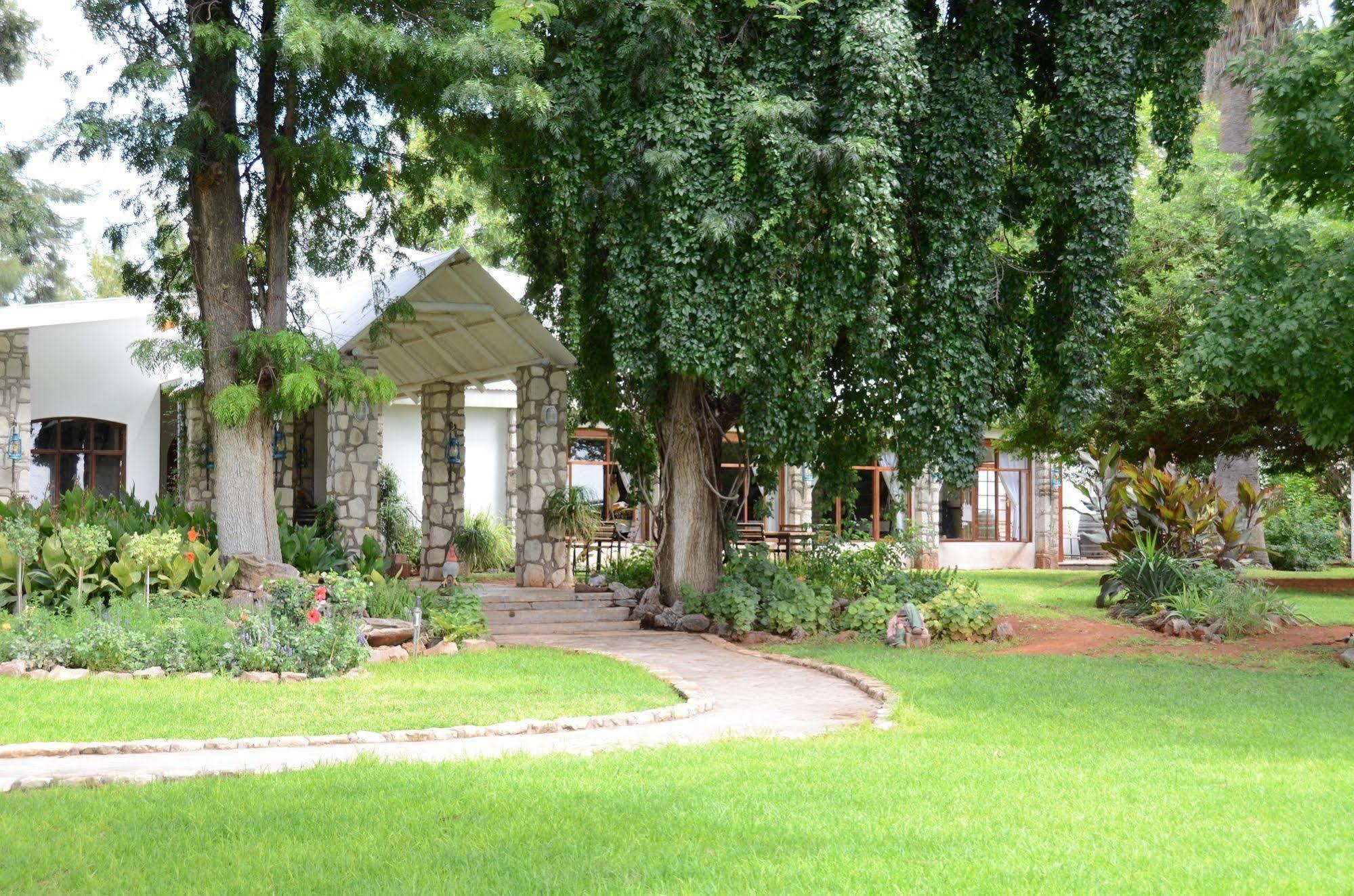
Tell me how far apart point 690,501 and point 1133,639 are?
5118 millimetres

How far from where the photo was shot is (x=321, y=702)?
26.6 ft

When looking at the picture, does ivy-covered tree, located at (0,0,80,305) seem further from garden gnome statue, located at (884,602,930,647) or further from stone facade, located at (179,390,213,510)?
garden gnome statue, located at (884,602,930,647)

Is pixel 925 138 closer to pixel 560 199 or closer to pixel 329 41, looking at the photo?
pixel 560 199

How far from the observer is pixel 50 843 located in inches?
182

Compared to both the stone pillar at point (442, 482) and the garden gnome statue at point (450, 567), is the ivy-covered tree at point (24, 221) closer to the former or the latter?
the stone pillar at point (442, 482)

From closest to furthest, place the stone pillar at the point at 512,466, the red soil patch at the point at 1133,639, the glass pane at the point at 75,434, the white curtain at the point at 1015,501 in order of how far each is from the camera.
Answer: the red soil patch at the point at 1133,639 → the glass pane at the point at 75,434 → the stone pillar at the point at 512,466 → the white curtain at the point at 1015,501

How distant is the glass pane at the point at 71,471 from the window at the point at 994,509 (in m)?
17.7

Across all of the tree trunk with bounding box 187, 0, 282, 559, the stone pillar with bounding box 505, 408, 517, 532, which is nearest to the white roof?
the tree trunk with bounding box 187, 0, 282, 559

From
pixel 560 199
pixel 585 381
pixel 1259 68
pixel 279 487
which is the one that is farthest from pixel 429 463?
pixel 1259 68

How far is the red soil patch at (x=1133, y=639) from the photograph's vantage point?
39.1ft

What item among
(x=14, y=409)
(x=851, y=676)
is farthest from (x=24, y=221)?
(x=851, y=676)

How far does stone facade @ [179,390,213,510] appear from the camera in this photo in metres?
17.5

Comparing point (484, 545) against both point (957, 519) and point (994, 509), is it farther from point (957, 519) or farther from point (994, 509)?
point (994, 509)

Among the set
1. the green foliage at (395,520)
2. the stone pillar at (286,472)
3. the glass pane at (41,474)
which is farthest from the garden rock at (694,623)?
the glass pane at (41,474)
